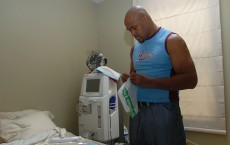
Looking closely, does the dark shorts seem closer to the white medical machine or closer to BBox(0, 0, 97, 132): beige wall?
the white medical machine

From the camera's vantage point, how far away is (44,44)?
214 centimetres

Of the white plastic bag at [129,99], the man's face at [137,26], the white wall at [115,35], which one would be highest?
the white wall at [115,35]

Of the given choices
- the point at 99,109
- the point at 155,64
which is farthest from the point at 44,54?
the point at 155,64

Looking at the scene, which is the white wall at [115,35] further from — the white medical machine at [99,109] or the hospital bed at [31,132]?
the hospital bed at [31,132]

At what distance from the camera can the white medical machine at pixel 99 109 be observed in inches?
76.7

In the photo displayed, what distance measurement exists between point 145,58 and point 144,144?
0.51m

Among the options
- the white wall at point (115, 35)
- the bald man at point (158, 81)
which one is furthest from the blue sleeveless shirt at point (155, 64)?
the white wall at point (115, 35)

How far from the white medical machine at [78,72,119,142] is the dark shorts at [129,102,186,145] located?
0.81m

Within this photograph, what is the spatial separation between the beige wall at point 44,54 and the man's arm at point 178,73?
51.6 inches

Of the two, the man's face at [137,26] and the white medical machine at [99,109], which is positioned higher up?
the man's face at [137,26]

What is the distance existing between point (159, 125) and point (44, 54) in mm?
1522

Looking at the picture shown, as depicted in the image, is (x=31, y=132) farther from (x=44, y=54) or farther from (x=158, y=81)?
(x=158, y=81)

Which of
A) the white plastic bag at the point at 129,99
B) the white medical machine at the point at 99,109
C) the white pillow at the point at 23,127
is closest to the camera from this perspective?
the white plastic bag at the point at 129,99

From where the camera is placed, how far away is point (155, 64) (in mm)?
1148
